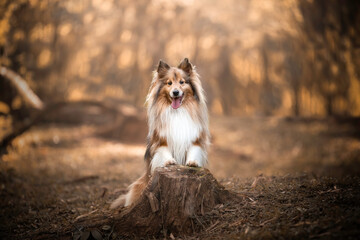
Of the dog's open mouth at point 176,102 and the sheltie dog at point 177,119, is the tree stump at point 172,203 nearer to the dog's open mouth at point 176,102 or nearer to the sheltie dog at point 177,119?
the sheltie dog at point 177,119

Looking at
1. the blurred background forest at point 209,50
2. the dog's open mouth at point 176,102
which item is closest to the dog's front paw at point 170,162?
the dog's open mouth at point 176,102

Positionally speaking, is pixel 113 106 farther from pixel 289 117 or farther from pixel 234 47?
pixel 289 117

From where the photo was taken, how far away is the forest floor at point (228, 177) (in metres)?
3.31

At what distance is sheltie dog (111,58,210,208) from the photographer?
164 inches

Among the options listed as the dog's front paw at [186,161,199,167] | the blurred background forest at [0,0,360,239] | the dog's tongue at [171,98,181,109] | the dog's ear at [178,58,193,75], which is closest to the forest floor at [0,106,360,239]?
the blurred background forest at [0,0,360,239]

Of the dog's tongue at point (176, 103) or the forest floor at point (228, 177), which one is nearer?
the forest floor at point (228, 177)

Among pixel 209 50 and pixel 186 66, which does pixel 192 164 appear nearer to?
pixel 186 66

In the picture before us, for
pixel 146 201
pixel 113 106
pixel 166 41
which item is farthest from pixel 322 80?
pixel 146 201

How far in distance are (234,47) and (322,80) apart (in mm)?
4498

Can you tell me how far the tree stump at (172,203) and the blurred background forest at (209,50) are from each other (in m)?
7.03

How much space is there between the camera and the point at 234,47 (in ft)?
47.1

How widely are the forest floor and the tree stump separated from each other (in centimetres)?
12

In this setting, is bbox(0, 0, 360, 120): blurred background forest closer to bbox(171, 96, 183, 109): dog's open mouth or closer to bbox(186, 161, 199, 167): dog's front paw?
bbox(171, 96, 183, 109): dog's open mouth

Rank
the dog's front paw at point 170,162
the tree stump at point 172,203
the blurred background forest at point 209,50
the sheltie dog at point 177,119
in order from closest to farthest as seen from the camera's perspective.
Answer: the tree stump at point 172,203 → the dog's front paw at point 170,162 → the sheltie dog at point 177,119 → the blurred background forest at point 209,50
